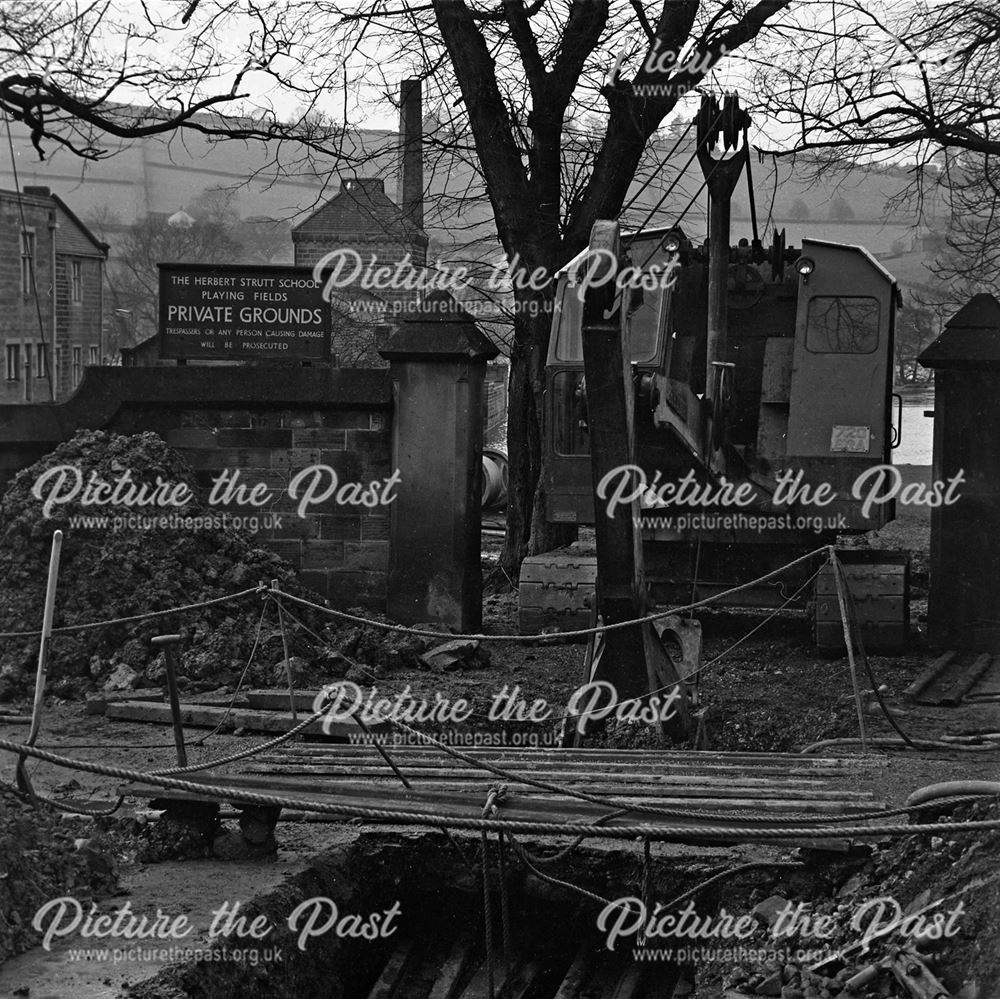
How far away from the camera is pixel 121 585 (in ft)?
35.4

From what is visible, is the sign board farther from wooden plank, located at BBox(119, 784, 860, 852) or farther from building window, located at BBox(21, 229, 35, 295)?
building window, located at BBox(21, 229, 35, 295)

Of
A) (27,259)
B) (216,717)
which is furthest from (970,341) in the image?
(27,259)

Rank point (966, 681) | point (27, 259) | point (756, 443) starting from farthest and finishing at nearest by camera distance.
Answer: point (27, 259) < point (756, 443) < point (966, 681)

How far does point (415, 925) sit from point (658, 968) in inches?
49.5

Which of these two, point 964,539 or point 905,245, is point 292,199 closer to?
point 905,245

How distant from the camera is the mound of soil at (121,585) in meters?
10.4

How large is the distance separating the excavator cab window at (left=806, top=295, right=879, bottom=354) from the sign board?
13.9ft

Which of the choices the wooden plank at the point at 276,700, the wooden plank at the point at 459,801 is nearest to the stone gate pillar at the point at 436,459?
the wooden plank at the point at 276,700

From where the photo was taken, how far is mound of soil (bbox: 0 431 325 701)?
10.4 meters

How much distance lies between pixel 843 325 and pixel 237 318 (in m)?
5.28

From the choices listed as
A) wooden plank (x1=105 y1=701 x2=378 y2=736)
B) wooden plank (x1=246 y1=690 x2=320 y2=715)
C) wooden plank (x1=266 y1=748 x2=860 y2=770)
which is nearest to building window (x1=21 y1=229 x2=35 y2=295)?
wooden plank (x1=105 y1=701 x2=378 y2=736)

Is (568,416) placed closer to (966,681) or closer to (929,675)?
(929,675)

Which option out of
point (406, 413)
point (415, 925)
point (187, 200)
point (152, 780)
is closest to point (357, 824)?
point (415, 925)

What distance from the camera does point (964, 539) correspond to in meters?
12.4
